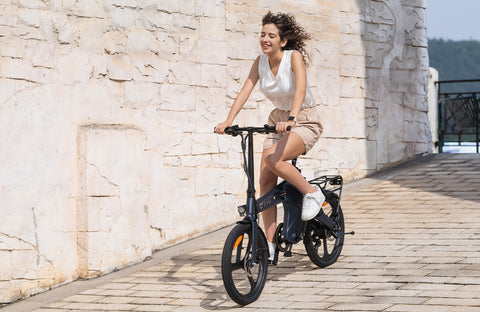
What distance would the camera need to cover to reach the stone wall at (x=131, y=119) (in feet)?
21.5

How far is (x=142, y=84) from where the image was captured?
7496 millimetres

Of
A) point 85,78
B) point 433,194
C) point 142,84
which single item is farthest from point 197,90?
point 433,194

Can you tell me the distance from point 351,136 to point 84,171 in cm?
375

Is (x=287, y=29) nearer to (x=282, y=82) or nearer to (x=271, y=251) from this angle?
(x=282, y=82)

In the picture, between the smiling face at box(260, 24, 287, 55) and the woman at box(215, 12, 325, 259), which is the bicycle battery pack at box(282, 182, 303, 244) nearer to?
the woman at box(215, 12, 325, 259)

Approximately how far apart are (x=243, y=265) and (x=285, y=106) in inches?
47.2

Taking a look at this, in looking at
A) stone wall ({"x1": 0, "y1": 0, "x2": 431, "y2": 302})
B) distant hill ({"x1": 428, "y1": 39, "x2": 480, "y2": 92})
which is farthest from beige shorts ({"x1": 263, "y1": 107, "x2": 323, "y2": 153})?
distant hill ({"x1": 428, "y1": 39, "x2": 480, "y2": 92})

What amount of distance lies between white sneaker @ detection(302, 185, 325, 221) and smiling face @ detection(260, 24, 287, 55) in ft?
3.30

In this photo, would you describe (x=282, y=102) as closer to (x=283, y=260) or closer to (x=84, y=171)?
(x=283, y=260)

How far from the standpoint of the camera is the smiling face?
555 centimetres

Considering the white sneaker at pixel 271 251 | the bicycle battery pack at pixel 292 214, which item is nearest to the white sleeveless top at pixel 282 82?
the bicycle battery pack at pixel 292 214

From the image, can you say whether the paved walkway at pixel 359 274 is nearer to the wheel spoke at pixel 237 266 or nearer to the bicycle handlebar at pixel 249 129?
the wheel spoke at pixel 237 266

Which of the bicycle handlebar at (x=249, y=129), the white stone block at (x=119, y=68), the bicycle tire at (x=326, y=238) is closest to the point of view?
the bicycle handlebar at (x=249, y=129)

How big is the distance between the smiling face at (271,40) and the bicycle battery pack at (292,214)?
916 mm
